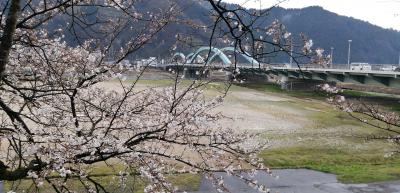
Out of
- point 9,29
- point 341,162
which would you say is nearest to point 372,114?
point 9,29

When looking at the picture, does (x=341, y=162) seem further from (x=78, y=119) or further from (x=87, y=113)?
(x=87, y=113)

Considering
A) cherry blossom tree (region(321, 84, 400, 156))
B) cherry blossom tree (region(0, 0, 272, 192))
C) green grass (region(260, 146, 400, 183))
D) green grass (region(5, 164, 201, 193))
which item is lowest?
green grass (region(260, 146, 400, 183))

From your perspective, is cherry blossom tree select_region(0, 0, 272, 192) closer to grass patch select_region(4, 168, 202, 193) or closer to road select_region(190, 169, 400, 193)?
grass patch select_region(4, 168, 202, 193)

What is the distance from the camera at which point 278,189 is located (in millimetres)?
15586

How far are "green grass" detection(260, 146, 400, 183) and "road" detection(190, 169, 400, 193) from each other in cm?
61

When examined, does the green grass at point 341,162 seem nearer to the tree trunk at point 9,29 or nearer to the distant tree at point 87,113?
the distant tree at point 87,113

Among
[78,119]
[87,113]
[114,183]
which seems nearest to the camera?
[87,113]

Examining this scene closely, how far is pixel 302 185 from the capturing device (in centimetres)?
1670

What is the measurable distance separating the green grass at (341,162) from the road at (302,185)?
24.2 inches

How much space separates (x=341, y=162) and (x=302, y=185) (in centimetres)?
475

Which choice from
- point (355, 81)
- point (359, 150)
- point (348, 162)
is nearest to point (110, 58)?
point (348, 162)

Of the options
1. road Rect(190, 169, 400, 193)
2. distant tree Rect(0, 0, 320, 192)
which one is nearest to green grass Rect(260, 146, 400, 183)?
road Rect(190, 169, 400, 193)

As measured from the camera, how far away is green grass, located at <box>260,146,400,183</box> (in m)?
18.6

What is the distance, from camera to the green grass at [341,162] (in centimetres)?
1861
